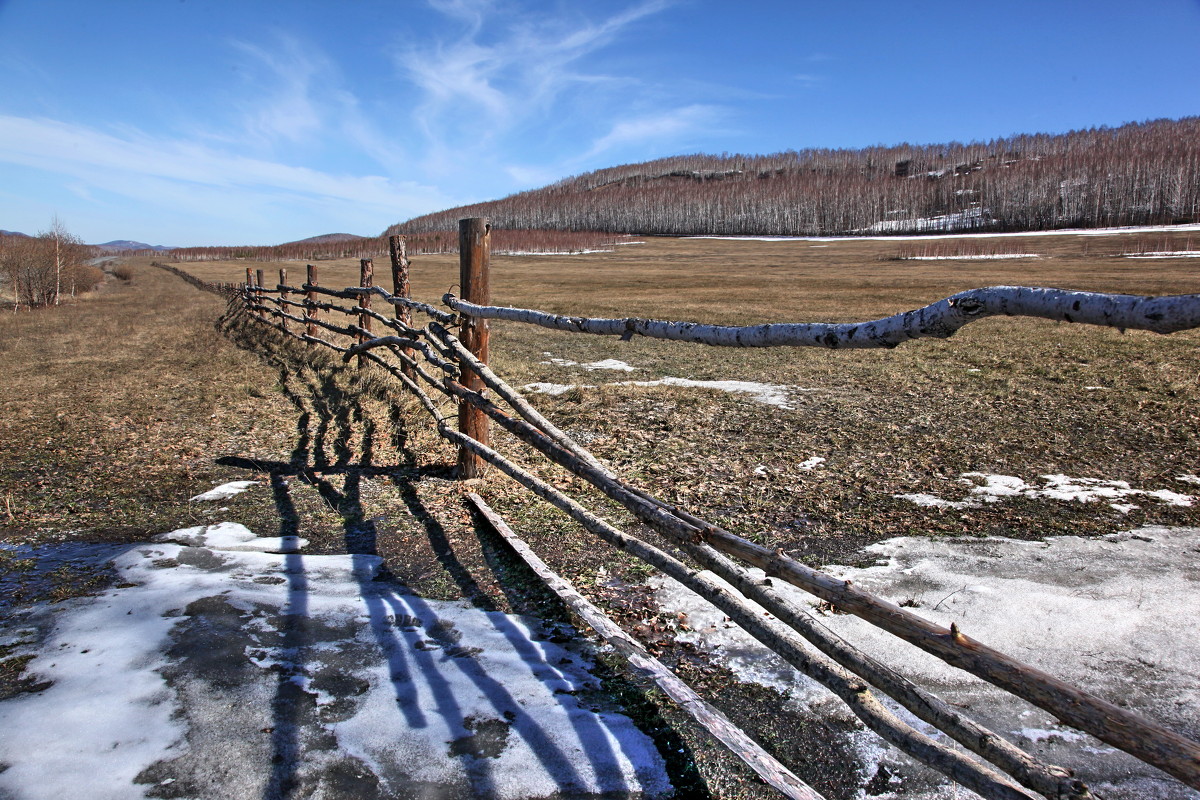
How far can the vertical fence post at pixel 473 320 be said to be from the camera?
15.0 ft

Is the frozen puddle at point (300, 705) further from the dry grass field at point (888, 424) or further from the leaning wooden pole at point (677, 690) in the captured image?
the dry grass field at point (888, 424)

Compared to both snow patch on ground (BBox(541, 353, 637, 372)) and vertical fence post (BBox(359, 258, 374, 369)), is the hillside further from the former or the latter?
vertical fence post (BBox(359, 258, 374, 369))

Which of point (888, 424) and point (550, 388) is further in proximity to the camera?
point (550, 388)

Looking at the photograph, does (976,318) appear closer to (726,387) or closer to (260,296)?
(726,387)

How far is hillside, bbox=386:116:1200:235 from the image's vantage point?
79.8m

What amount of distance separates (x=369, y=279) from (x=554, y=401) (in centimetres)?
449

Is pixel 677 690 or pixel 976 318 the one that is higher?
pixel 976 318


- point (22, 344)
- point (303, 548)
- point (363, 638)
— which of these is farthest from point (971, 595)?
point (22, 344)

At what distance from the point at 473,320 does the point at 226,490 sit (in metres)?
2.06

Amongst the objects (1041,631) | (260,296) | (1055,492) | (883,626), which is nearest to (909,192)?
(260,296)

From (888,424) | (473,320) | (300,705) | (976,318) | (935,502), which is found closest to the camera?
(976,318)

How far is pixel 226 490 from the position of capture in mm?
4457

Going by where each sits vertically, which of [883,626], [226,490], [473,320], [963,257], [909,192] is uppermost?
[909,192]

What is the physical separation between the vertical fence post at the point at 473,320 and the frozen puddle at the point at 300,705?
5.75 feet
